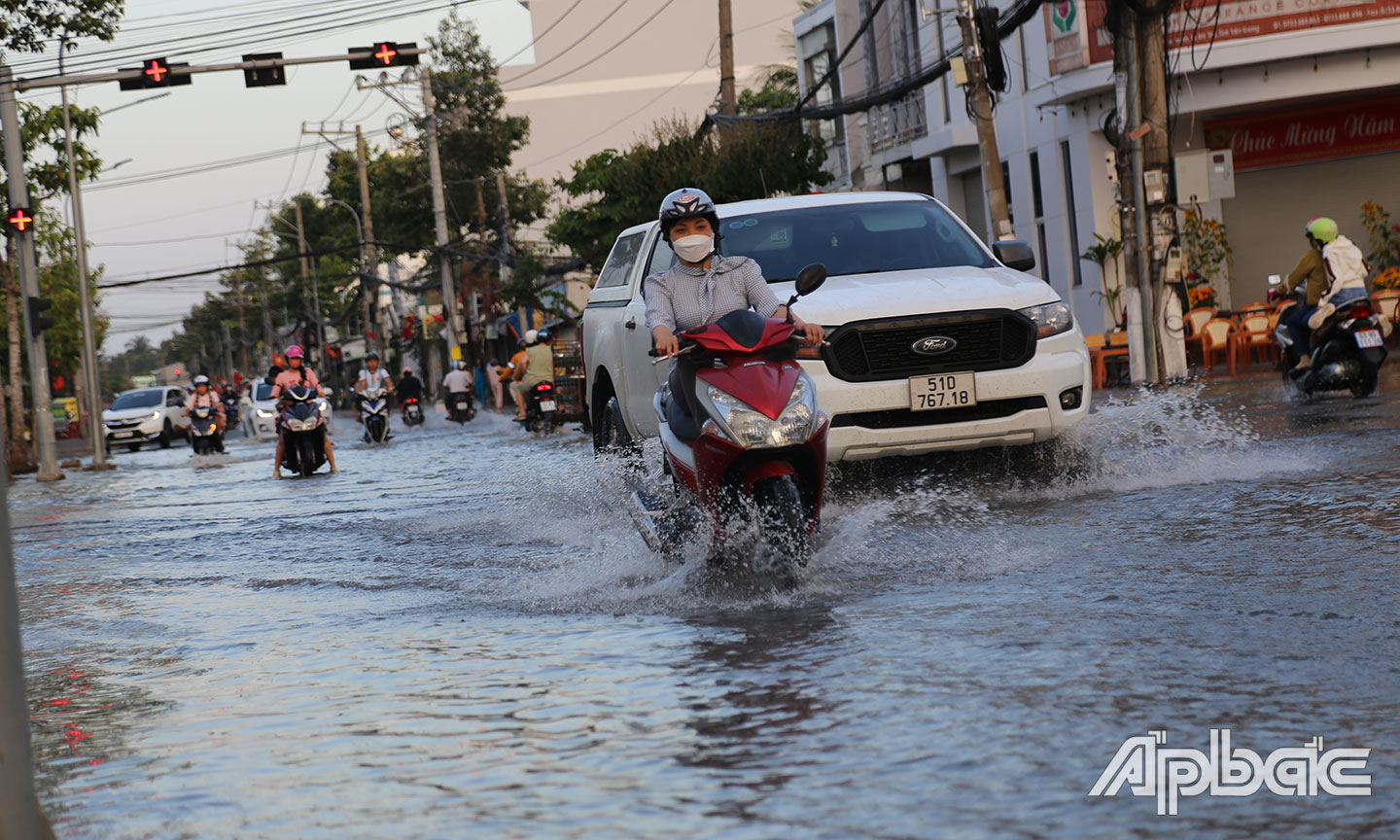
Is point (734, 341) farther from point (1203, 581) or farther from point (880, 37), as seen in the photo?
point (880, 37)

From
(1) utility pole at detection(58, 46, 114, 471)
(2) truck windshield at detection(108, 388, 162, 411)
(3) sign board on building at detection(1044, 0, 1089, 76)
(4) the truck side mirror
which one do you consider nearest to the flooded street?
(4) the truck side mirror

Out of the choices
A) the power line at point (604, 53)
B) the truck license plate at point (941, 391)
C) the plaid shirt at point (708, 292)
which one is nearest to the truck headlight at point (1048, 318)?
the truck license plate at point (941, 391)

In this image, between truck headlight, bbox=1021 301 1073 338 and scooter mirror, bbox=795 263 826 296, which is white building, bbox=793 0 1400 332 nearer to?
truck headlight, bbox=1021 301 1073 338

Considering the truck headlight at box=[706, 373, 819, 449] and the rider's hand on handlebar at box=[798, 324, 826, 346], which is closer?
the truck headlight at box=[706, 373, 819, 449]

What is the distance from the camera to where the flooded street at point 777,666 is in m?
3.76

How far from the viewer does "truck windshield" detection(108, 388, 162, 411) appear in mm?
45719

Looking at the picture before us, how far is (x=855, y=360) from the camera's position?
913 cm

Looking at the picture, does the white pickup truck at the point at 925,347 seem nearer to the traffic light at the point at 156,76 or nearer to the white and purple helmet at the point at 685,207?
the white and purple helmet at the point at 685,207

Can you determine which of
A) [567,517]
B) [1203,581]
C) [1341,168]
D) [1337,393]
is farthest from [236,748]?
[1341,168]

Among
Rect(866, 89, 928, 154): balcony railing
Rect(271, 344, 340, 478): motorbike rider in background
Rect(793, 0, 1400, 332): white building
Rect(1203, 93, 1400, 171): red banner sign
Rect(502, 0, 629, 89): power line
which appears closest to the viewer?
Rect(271, 344, 340, 478): motorbike rider in background

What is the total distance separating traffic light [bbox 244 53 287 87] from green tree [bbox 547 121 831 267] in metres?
9.75

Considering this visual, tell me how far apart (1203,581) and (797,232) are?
4.76m

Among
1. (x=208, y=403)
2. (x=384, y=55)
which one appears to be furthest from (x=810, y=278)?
(x=208, y=403)

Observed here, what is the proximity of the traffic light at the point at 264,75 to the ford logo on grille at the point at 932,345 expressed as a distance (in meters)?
17.1
